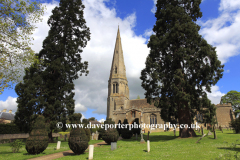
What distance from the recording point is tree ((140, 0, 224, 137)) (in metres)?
16.6

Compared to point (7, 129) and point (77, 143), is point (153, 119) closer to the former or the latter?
point (7, 129)

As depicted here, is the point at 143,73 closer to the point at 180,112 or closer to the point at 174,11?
the point at 180,112

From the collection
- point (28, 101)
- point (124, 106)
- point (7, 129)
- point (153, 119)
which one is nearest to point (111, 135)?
point (28, 101)

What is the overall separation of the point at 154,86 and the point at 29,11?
13.9 m

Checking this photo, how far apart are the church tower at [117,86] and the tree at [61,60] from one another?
3101cm

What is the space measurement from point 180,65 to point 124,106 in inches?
1460

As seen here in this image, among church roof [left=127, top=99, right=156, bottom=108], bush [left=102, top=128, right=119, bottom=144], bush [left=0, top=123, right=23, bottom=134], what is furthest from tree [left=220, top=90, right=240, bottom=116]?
bush [left=0, top=123, right=23, bottom=134]

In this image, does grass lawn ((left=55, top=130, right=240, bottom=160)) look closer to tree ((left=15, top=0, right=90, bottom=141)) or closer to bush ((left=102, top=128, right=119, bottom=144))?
bush ((left=102, top=128, right=119, bottom=144))

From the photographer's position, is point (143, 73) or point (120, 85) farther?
point (120, 85)

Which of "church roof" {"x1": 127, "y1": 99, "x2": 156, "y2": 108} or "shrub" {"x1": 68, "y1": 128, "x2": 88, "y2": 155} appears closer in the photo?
"shrub" {"x1": 68, "y1": 128, "x2": 88, "y2": 155}

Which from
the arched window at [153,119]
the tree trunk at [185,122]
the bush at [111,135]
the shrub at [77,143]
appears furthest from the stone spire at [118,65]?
the shrub at [77,143]

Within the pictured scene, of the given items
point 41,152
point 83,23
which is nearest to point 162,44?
point 83,23

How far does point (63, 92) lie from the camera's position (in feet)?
68.6

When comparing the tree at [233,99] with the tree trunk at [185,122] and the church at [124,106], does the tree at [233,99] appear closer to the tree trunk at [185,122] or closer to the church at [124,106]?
the church at [124,106]
